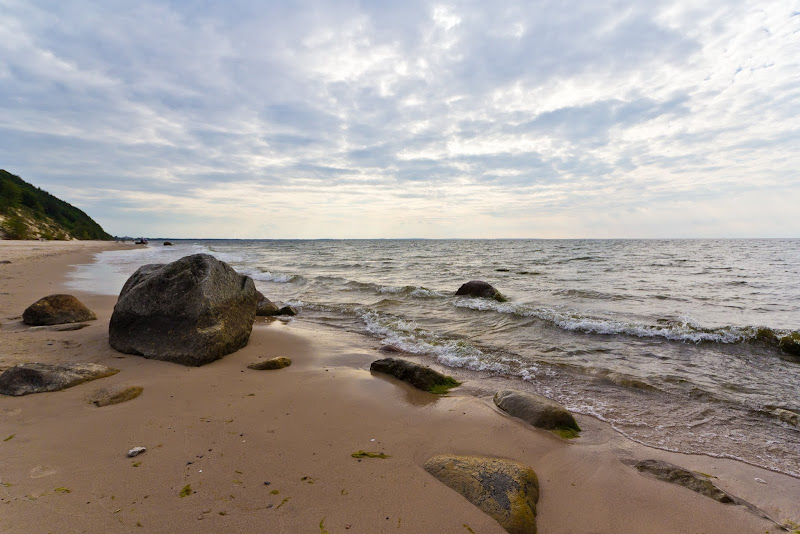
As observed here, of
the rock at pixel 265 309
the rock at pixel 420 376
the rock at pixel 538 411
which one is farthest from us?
the rock at pixel 265 309

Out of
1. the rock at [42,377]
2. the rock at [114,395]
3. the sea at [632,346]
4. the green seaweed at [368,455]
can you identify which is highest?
the rock at [42,377]

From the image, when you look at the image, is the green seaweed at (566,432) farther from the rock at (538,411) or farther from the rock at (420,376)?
the rock at (420,376)

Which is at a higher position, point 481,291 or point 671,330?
point 481,291

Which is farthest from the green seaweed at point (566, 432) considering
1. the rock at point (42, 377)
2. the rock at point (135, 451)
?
the rock at point (42, 377)

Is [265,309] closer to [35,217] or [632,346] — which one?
[632,346]

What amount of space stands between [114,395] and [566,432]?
16.0 ft

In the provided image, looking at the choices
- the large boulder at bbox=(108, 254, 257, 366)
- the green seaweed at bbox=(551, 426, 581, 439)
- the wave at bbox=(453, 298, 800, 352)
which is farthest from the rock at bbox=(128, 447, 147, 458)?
the wave at bbox=(453, 298, 800, 352)

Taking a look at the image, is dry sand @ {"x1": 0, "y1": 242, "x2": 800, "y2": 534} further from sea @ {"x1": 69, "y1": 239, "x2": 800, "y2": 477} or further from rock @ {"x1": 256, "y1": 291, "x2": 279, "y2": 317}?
rock @ {"x1": 256, "y1": 291, "x2": 279, "y2": 317}

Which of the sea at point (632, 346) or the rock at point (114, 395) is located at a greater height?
the rock at point (114, 395)

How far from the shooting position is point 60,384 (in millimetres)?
4141

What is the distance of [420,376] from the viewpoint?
5152 millimetres

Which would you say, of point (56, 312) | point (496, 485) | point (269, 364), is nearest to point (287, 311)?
point (56, 312)

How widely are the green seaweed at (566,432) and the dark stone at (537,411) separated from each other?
0.01 meters

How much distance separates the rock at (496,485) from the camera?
2.49m
